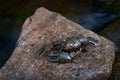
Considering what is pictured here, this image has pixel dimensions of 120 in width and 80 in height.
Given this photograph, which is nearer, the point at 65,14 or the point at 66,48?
the point at 66,48

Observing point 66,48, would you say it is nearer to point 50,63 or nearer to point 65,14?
point 50,63

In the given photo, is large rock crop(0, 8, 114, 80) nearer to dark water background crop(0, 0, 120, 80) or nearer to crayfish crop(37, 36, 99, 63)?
crayfish crop(37, 36, 99, 63)

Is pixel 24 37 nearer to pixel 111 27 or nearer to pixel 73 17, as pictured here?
pixel 111 27

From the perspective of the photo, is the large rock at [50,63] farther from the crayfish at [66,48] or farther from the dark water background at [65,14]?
the dark water background at [65,14]

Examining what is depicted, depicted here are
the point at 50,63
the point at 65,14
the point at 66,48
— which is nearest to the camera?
the point at 50,63

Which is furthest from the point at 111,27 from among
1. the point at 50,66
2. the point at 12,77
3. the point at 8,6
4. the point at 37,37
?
the point at 8,6

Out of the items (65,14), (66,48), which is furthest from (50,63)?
(65,14)

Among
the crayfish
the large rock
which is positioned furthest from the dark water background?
the crayfish
